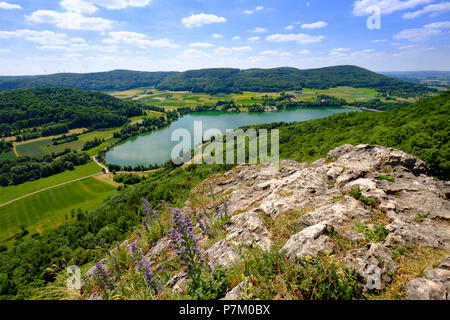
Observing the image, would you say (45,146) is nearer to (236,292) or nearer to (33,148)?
(33,148)

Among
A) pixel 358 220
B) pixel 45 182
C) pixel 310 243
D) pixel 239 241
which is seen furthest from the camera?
pixel 45 182

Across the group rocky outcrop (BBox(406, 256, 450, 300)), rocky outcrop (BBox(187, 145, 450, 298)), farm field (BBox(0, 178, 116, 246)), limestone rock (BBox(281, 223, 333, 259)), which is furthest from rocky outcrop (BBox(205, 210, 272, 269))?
farm field (BBox(0, 178, 116, 246))

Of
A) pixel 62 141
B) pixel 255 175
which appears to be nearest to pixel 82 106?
pixel 62 141

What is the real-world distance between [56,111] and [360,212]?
217847mm

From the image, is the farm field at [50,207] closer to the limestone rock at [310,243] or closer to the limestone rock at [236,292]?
the limestone rock at [236,292]

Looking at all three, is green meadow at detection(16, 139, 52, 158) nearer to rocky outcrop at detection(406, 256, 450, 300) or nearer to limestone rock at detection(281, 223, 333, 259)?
limestone rock at detection(281, 223, 333, 259)

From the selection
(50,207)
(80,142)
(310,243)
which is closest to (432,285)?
(310,243)

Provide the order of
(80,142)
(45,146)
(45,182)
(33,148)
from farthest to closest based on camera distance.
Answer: (80,142)
(45,146)
(33,148)
(45,182)

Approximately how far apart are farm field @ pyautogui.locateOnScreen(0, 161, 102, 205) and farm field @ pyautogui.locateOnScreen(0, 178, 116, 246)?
748 cm

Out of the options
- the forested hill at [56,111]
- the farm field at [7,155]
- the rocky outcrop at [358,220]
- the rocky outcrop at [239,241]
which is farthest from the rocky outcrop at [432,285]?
the forested hill at [56,111]

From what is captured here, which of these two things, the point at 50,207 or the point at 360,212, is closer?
the point at 360,212

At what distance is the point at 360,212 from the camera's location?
564cm

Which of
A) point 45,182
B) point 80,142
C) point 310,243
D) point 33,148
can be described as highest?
point 310,243

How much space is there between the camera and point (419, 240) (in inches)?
171
